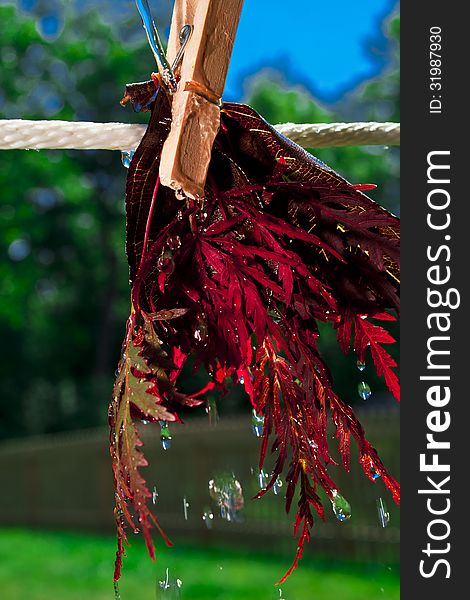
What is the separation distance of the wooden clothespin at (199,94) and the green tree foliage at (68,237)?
1269 cm

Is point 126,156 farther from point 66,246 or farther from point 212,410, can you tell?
point 66,246

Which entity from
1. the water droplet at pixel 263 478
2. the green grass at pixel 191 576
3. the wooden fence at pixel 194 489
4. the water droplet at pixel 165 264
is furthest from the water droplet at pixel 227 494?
the wooden fence at pixel 194 489

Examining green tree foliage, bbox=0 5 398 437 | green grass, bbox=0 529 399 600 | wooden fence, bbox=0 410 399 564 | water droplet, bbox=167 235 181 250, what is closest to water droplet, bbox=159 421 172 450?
water droplet, bbox=167 235 181 250

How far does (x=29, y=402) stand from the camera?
14742mm

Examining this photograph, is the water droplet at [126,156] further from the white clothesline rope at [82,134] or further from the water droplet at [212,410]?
the water droplet at [212,410]

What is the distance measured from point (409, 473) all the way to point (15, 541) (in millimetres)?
8840

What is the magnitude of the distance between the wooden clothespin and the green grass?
15.6ft

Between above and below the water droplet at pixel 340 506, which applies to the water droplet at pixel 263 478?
above

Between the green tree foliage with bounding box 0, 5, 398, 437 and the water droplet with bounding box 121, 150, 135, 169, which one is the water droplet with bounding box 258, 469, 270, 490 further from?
the green tree foliage with bounding box 0, 5, 398, 437

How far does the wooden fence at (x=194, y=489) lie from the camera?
21.9 feet

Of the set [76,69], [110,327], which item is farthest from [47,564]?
[76,69]

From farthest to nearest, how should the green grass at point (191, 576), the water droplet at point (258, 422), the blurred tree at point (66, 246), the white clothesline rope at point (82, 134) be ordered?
1. the blurred tree at point (66, 246)
2. the green grass at point (191, 576)
3. the white clothesline rope at point (82, 134)
4. the water droplet at point (258, 422)

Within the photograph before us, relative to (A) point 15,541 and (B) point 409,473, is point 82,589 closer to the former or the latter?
(A) point 15,541

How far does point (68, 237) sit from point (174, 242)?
15.6m
